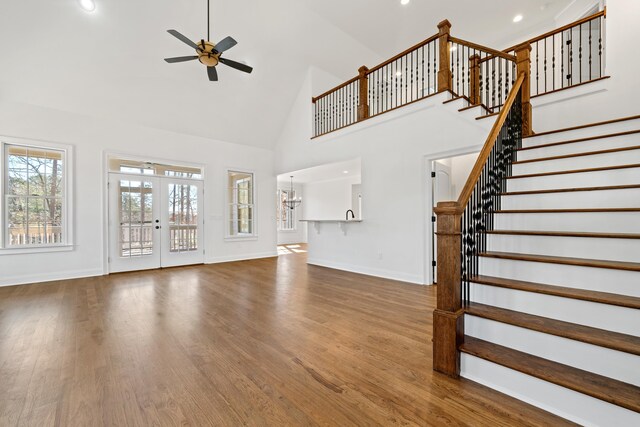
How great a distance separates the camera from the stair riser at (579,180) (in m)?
2.29

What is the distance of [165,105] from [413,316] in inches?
240

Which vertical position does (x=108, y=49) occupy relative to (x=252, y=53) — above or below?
below

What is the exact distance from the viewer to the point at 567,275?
1.87 metres

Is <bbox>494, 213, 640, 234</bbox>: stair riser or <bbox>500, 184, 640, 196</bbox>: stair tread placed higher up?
<bbox>500, 184, 640, 196</bbox>: stair tread

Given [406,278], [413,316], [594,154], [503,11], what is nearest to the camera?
[594,154]

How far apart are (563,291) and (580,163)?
64.7 inches

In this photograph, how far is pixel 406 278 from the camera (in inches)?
177

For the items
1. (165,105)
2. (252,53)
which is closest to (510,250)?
(252,53)

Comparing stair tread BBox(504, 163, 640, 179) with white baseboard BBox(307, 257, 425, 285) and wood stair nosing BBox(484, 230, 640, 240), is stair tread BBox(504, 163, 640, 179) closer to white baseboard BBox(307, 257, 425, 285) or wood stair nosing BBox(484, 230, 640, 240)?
wood stair nosing BBox(484, 230, 640, 240)

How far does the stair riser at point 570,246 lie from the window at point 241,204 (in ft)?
20.1

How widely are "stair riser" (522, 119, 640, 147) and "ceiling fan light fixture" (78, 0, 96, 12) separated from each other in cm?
635

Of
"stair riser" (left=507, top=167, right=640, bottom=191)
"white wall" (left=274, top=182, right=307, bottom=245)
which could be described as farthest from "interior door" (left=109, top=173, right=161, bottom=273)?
"stair riser" (left=507, top=167, right=640, bottom=191)

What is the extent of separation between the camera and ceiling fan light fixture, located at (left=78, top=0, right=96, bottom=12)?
398 cm

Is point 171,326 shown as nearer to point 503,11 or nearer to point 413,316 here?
point 413,316
